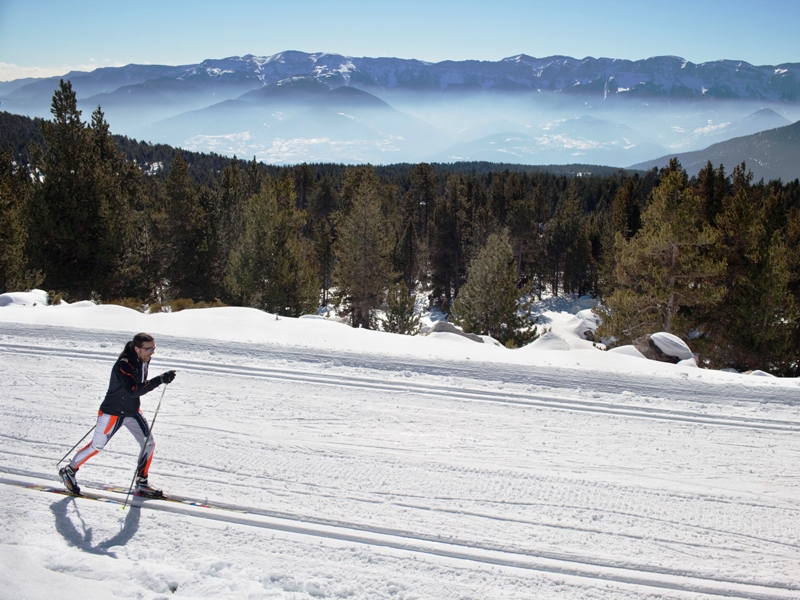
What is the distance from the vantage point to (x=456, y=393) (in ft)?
29.3

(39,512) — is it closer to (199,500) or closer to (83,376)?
(199,500)

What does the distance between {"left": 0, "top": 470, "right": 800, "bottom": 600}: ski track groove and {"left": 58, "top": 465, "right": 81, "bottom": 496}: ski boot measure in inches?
3.0

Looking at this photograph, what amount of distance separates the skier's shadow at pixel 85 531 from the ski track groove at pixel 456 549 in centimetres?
16

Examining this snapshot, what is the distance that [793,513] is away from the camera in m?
5.80

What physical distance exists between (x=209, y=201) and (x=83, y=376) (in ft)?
104

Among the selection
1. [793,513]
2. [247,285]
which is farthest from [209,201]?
[793,513]

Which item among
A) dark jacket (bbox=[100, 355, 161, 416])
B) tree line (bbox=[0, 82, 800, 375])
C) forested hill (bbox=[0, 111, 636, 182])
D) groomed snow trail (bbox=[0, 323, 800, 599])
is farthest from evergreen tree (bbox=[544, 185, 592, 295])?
dark jacket (bbox=[100, 355, 161, 416])

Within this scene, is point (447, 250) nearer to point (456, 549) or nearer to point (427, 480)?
point (427, 480)

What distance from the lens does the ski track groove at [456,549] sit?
15.4ft

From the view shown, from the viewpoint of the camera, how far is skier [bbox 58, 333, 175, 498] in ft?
18.5

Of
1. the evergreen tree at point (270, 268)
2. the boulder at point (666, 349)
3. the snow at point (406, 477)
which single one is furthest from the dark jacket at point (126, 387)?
the evergreen tree at point (270, 268)

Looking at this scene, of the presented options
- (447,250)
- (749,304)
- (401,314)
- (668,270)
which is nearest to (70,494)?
(401,314)

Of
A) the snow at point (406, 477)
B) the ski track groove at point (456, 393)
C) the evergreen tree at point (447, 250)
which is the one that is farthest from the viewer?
the evergreen tree at point (447, 250)

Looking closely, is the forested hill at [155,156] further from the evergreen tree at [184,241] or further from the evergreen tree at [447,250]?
the evergreen tree at [184,241]
